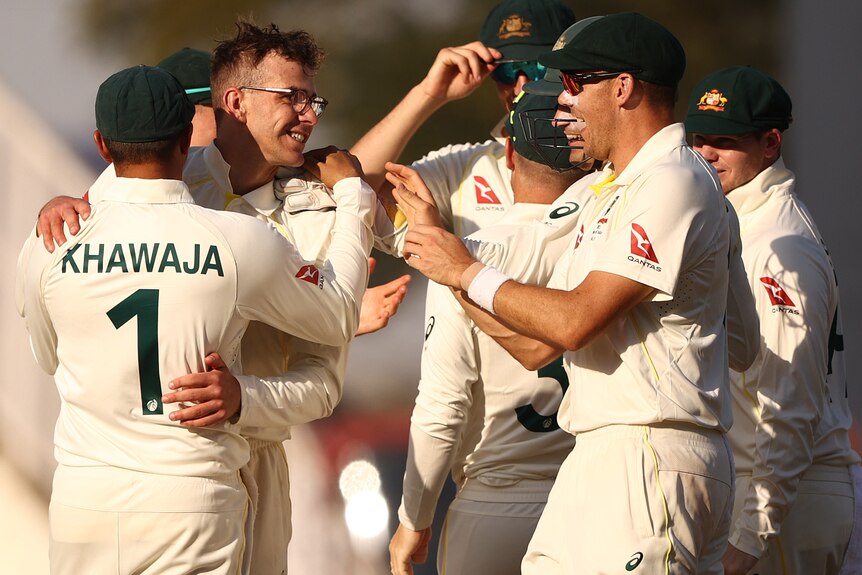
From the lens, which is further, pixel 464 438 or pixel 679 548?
pixel 464 438

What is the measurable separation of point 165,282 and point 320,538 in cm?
307

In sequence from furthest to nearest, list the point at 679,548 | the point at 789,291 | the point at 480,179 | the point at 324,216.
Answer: the point at 480,179 < the point at 789,291 < the point at 324,216 < the point at 679,548

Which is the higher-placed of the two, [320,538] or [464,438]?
[464,438]

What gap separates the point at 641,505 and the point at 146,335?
1145 mm

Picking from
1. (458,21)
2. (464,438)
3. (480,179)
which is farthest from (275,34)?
(458,21)

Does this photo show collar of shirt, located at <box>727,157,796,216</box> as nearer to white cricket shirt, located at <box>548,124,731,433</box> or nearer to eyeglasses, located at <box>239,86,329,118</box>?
white cricket shirt, located at <box>548,124,731,433</box>

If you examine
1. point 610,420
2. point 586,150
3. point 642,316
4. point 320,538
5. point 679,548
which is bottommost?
point 320,538

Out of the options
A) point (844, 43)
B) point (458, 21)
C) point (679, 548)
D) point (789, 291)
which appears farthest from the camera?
point (458, 21)

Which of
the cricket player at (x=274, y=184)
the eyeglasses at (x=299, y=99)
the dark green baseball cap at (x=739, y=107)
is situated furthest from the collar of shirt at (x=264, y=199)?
the dark green baseball cap at (x=739, y=107)

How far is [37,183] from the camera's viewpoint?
555cm

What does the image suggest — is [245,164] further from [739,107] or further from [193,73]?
[739,107]

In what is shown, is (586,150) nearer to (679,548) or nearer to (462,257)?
(462,257)

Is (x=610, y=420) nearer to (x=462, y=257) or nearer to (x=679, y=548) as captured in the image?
(x=679, y=548)

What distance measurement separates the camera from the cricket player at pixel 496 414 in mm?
3432
